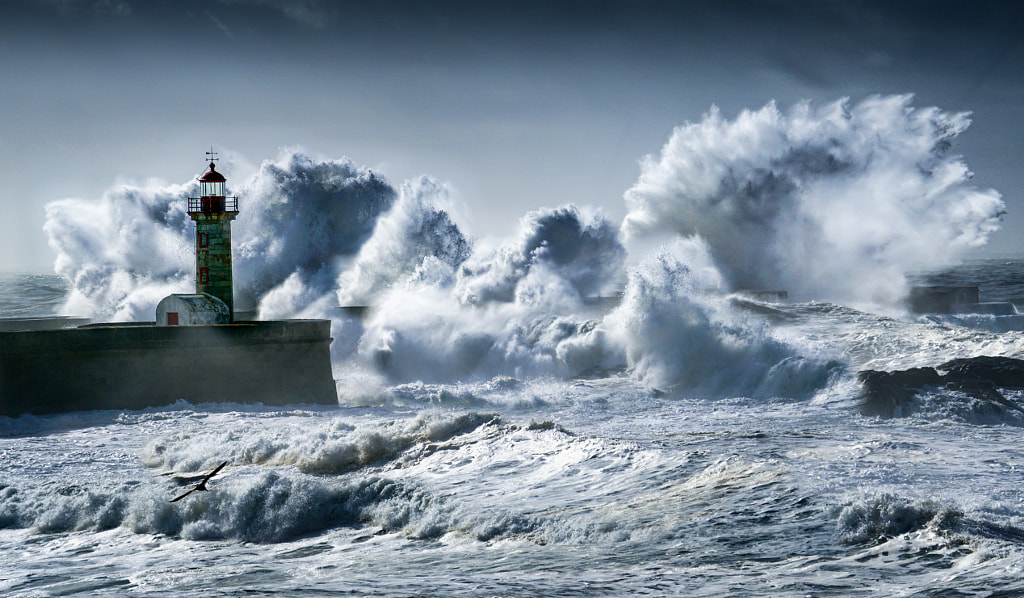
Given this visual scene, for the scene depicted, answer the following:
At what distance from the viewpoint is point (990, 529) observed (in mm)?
4520

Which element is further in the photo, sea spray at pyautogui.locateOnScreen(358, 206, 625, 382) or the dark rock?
sea spray at pyautogui.locateOnScreen(358, 206, 625, 382)

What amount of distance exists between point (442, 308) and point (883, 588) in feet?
52.9

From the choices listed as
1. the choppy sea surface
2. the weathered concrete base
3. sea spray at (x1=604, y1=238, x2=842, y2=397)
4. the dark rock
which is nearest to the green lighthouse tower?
the weathered concrete base

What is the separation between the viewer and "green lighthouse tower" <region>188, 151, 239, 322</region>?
14344mm

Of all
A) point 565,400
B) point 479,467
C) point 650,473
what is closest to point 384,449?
point 479,467

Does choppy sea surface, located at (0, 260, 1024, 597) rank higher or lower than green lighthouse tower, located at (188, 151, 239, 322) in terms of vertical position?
lower

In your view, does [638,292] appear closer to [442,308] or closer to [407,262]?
[442,308]

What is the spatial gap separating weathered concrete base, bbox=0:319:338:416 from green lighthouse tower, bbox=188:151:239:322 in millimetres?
1361

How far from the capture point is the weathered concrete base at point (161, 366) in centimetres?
1185

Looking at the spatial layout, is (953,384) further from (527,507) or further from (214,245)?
(214,245)

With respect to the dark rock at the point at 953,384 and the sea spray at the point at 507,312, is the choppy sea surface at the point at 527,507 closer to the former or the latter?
the dark rock at the point at 953,384

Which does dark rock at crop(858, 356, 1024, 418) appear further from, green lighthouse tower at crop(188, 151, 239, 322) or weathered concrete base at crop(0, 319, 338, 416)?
green lighthouse tower at crop(188, 151, 239, 322)

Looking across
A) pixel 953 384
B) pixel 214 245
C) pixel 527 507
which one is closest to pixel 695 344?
pixel 953 384

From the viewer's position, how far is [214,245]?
14484 millimetres
